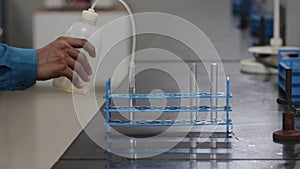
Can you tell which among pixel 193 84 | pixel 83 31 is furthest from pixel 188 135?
pixel 83 31

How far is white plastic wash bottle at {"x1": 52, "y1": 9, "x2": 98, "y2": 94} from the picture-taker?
49.1 inches

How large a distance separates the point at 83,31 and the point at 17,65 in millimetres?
194

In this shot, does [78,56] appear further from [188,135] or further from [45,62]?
[188,135]

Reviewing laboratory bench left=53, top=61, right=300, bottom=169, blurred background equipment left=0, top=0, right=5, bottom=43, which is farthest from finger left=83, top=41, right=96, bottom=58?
blurred background equipment left=0, top=0, right=5, bottom=43

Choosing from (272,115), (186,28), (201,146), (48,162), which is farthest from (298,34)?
(201,146)

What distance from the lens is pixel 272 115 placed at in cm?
164

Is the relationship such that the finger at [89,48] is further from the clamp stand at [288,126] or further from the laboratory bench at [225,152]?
the clamp stand at [288,126]

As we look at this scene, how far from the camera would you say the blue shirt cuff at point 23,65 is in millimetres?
1161

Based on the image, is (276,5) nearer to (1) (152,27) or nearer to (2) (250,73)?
(2) (250,73)

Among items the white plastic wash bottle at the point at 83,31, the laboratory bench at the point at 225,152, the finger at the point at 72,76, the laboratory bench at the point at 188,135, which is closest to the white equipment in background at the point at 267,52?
the laboratory bench at the point at 188,135

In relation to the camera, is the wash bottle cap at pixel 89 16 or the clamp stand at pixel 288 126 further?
the clamp stand at pixel 288 126

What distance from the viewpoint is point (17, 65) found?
1166 mm

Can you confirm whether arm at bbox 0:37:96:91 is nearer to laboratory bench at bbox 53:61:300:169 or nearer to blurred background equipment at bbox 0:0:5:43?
laboratory bench at bbox 53:61:300:169

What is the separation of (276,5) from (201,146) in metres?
1.25
